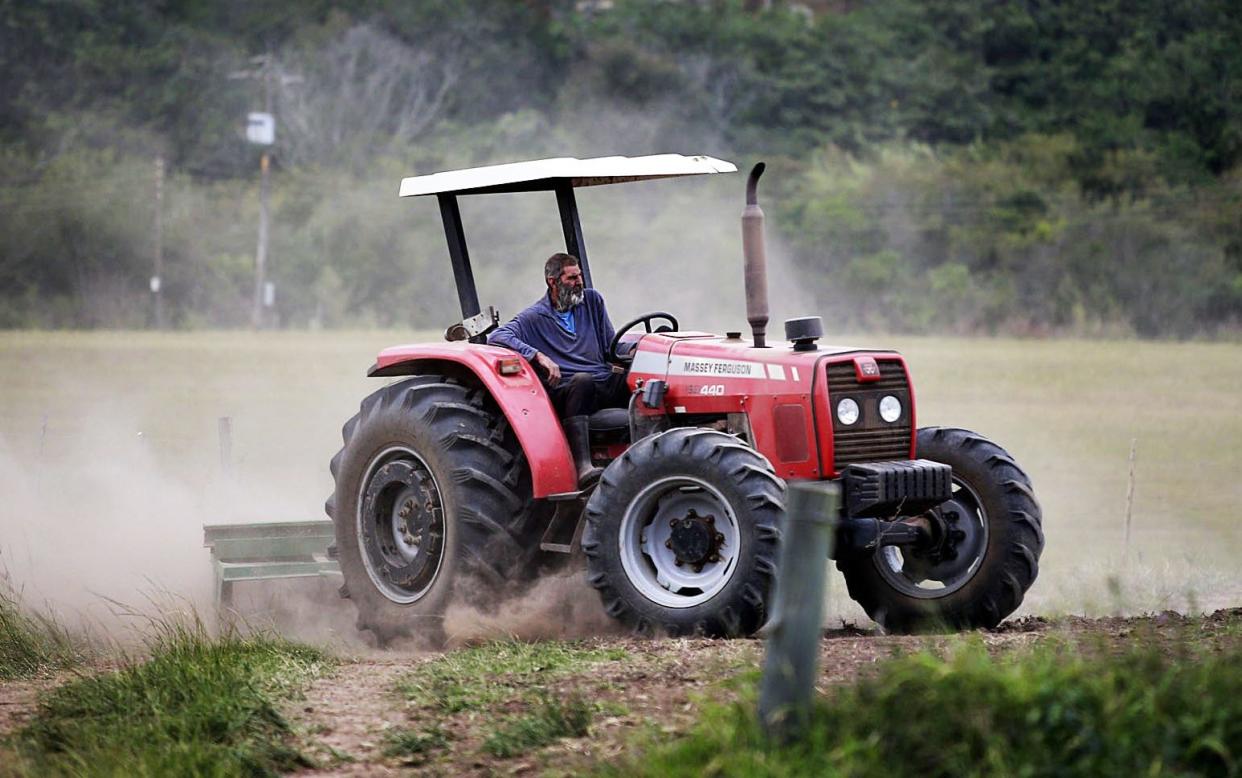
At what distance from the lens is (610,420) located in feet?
30.0

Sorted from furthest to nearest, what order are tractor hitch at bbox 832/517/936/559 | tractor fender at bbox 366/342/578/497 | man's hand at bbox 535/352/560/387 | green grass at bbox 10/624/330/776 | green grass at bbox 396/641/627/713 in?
man's hand at bbox 535/352/560/387
tractor fender at bbox 366/342/578/497
tractor hitch at bbox 832/517/936/559
green grass at bbox 396/641/627/713
green grass at bbox 10/624/330/776

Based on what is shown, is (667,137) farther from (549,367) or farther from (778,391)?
(778,391)

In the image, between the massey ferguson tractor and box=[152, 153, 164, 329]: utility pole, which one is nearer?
the massey ferguson tractor

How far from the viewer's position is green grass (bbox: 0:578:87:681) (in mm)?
8172

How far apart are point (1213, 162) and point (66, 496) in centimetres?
4025

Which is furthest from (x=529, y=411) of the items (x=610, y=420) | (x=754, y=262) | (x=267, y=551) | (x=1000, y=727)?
(x=1000, y=727)

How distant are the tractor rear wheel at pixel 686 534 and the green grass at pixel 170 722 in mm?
1665

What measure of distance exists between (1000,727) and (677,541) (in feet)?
11.2

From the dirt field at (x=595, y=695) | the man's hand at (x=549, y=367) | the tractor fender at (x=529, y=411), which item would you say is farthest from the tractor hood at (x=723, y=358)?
the dirt field at (x=595, y=695)

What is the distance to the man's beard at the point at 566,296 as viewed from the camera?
932 centimetres

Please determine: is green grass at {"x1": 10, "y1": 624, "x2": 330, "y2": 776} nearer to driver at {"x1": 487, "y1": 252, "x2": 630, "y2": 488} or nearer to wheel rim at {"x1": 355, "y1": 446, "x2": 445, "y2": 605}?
wheel rim at {"x1": 355, "y1": 446, "x2": 445, "y2": 605}

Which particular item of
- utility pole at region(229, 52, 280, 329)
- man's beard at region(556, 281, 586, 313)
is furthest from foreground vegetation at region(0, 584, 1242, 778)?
utility pole at region(229, 52, 280, 329)

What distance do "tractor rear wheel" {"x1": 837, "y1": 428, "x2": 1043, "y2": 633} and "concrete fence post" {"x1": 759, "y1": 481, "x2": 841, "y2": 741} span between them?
380 centimetres

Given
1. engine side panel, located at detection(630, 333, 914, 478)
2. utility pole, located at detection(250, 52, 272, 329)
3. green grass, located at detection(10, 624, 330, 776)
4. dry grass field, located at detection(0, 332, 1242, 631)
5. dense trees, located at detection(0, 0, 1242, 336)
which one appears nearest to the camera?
green grass, located at detection(10, 624, 330, 776)
